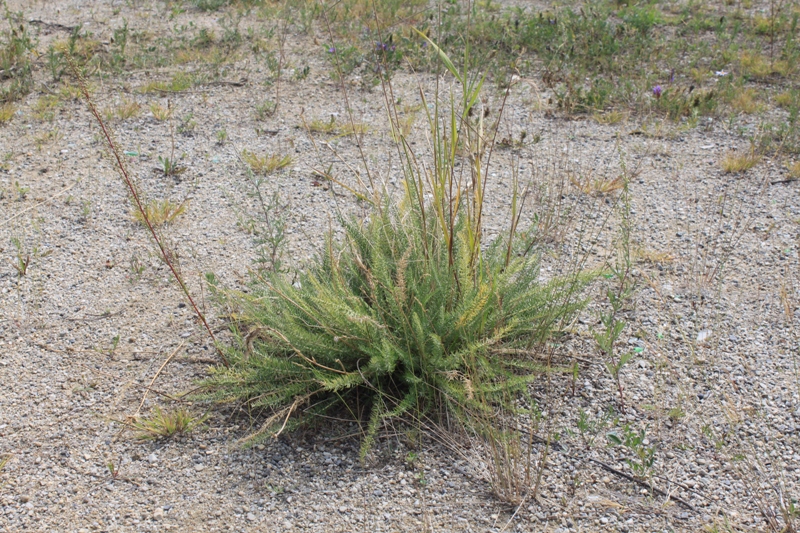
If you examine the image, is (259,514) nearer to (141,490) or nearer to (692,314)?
(141,490)

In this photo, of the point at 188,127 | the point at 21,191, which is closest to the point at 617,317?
the point at 188,127

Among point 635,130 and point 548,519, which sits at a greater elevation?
point 635,130

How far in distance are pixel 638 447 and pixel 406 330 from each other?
0.89m

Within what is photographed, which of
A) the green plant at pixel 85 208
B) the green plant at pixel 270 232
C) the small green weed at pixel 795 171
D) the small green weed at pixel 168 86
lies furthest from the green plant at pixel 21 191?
the small green weed at pixel 795 171

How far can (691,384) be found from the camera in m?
2.85

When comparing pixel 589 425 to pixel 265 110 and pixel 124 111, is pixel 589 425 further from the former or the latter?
pixel 124 111

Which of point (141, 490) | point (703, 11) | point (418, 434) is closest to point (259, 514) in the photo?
point (141, 490)

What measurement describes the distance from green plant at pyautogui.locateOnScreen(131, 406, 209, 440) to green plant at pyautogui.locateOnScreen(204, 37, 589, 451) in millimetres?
123

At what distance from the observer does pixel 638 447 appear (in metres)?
2.53

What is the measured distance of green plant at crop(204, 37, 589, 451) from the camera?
2.58 m

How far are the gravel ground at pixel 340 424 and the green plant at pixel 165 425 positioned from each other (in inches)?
1.4

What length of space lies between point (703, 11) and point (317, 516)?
6.47 metres

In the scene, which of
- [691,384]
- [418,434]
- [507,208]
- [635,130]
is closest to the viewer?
[418,434]

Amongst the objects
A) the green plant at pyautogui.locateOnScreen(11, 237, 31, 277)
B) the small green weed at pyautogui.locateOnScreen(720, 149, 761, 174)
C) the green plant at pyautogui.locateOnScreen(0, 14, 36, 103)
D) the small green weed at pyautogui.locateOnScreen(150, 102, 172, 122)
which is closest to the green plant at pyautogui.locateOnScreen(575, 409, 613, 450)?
the small green weed at pyautogui.locateOnScreen(720, 149, 761, 174)
